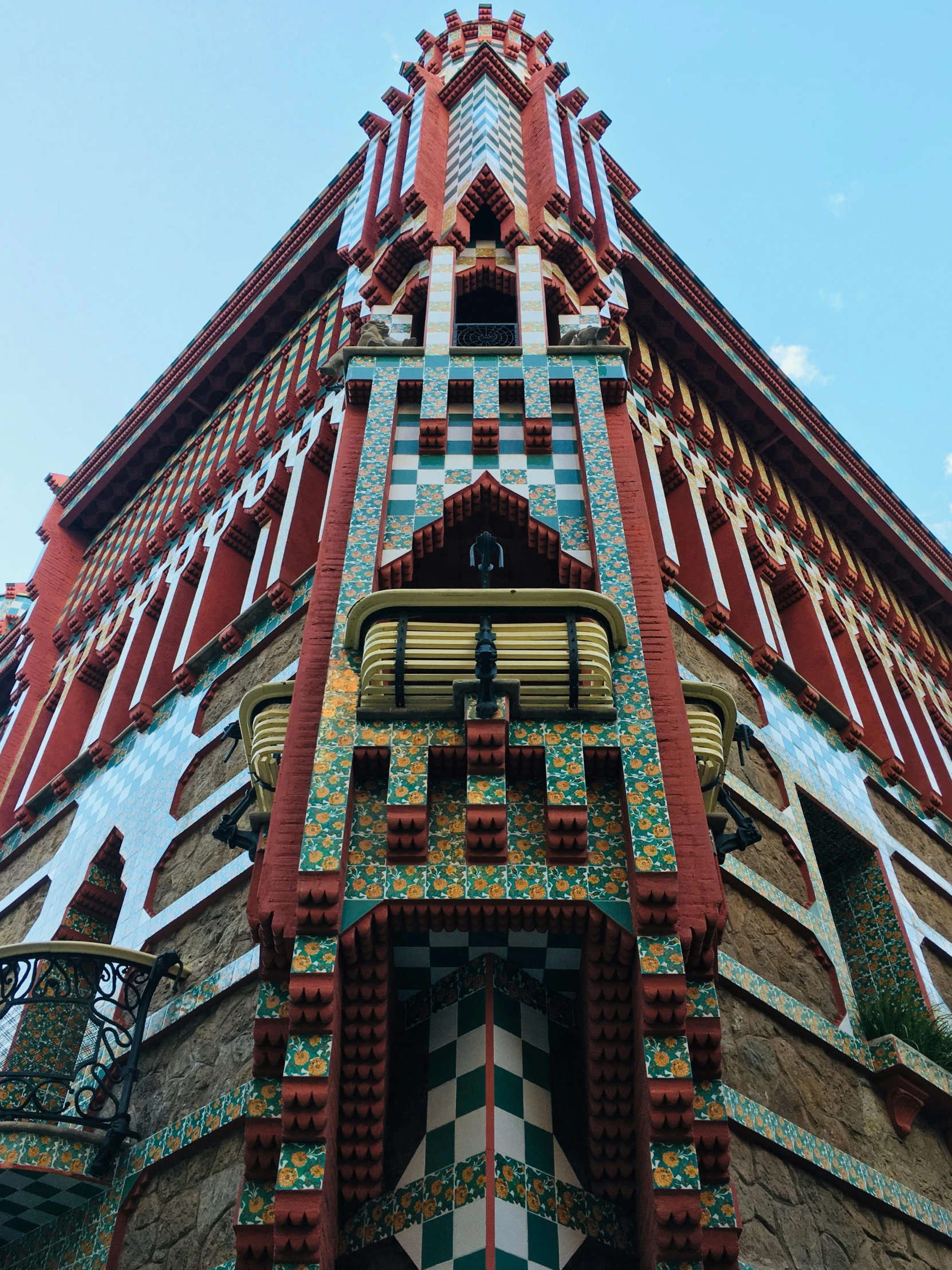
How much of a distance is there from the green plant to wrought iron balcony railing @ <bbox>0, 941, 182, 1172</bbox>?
4581 mm

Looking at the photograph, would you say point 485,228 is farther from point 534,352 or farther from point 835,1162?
point 835,1162

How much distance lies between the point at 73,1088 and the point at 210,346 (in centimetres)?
1006

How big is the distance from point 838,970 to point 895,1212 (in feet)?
5.44

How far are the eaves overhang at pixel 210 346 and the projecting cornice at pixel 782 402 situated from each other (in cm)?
353

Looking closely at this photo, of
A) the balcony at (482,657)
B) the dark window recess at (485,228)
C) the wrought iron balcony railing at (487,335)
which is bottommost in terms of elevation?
the balcony at (482,657)

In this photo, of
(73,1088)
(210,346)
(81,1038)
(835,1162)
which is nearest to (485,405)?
(835,1162)

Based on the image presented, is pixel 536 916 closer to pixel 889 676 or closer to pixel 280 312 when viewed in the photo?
pixel 889 676

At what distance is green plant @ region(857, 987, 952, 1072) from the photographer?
7949mm

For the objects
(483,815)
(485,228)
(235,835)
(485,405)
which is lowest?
(483,815)

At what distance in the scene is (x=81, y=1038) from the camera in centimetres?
888

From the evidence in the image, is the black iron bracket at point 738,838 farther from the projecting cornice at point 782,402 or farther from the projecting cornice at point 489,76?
the projecting cornice at point 489,76

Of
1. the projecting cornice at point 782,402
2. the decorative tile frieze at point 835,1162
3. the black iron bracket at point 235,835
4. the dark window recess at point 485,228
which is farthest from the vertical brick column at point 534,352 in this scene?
the decorative tile frieze at point 835,1162

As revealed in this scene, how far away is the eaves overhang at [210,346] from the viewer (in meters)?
14.5

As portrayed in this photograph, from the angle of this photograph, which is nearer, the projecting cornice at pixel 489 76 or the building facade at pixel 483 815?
the building facade at pixel 483 815
